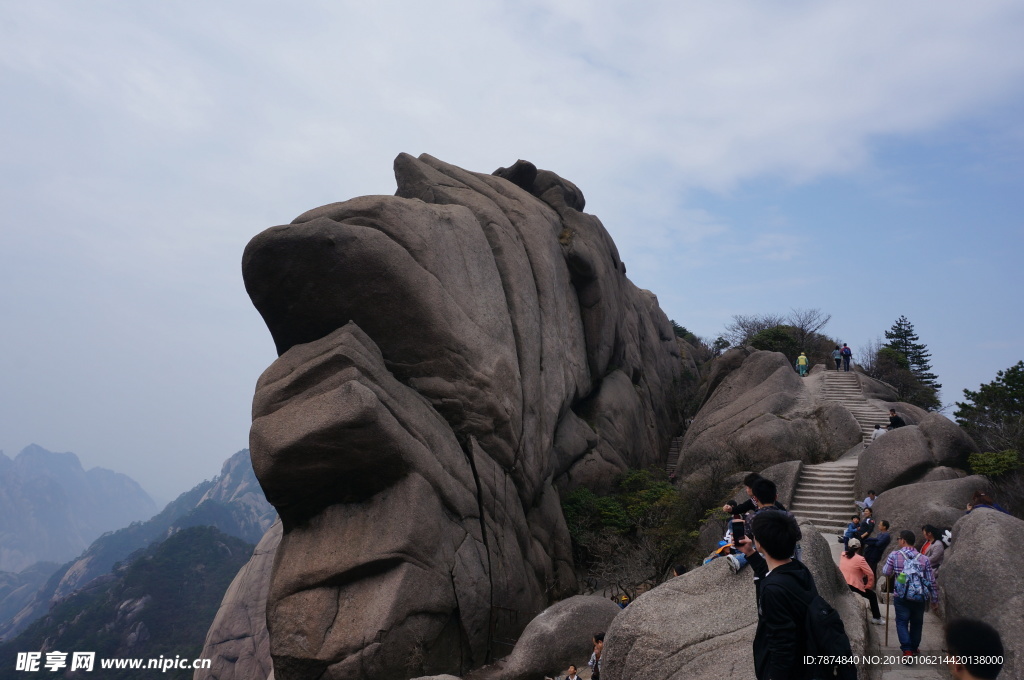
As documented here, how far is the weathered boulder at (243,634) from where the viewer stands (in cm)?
3266

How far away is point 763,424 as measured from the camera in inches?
1034

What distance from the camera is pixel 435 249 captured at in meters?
19.7

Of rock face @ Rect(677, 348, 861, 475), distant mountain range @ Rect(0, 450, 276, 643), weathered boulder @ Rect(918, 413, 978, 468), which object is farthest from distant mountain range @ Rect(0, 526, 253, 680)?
weathered boulder @ Rect(918, 413, 978, 468)

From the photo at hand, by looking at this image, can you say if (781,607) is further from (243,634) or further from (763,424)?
(243,634)

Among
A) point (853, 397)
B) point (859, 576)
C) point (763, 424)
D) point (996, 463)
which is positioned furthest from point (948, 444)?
point (859, 576)

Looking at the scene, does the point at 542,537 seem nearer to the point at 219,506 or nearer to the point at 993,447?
the point at 993,447

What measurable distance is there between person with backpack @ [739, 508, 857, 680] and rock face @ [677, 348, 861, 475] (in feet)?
69.2

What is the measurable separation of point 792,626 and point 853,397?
29.3 m

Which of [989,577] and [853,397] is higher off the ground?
[853,397]

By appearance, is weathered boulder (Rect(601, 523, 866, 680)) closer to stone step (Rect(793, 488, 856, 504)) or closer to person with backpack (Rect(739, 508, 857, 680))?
person with backpack (Rect(739, 508, 857, 680))

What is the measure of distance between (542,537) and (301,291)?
36.5 feet

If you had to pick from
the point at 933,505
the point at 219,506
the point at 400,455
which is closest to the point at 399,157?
the point at 400,455

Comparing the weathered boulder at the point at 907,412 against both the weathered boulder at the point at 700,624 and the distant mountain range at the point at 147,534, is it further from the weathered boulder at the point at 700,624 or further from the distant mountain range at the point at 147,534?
the distant mountain range at the point at 147,534

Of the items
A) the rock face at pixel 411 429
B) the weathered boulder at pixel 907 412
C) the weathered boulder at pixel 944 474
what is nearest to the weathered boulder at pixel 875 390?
the weathered boulder at pixel 907 412
